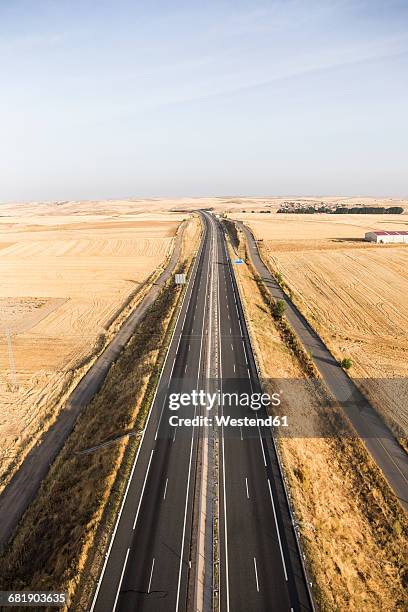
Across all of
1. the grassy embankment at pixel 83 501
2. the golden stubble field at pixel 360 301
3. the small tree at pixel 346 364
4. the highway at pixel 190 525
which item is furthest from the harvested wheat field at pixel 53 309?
the golden stubble field at pixel 360 301

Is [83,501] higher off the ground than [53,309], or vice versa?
[53,309]

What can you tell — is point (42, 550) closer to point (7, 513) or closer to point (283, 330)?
point (7, 513)

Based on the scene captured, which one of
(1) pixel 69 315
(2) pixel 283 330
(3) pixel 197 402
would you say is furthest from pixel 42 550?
(1) pixel 69 315

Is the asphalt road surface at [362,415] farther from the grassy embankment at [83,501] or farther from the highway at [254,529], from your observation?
the grassy embankment at [83,501]

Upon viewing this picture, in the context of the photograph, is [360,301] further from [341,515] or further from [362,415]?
[341,515]

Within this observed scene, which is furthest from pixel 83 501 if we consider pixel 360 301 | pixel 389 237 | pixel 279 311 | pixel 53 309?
pixel 389 237

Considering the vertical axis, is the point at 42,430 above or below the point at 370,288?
below
